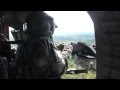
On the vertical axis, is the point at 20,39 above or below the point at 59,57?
above

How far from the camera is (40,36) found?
6.69ft

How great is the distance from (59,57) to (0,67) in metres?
0.58

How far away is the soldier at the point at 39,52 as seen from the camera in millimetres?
1963

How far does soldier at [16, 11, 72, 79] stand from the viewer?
1.96 metres

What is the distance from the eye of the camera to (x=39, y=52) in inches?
77.0

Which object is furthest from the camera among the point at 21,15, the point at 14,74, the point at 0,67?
the point at 14,74
